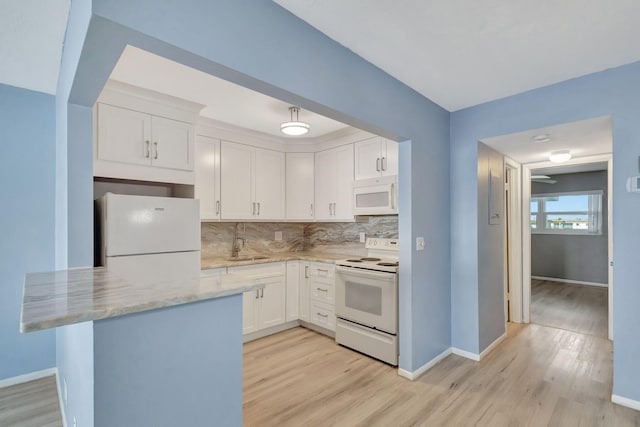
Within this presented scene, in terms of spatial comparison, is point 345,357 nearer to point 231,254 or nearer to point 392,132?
point 231,254

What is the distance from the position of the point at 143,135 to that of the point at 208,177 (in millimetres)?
868

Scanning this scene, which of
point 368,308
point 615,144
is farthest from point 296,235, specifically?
point 615,144

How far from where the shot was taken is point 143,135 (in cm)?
258

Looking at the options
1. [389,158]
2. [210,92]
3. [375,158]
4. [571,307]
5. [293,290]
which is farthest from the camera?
[571,307]

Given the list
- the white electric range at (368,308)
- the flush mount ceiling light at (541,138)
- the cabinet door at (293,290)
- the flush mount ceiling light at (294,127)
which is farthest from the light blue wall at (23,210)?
the flush mount ceiling light at (541,138)

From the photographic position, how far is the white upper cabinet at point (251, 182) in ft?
11.5

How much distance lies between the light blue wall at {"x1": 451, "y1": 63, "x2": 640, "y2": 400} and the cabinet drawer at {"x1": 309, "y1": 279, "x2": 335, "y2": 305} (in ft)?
4.49

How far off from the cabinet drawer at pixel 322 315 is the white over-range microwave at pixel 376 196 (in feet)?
3.78

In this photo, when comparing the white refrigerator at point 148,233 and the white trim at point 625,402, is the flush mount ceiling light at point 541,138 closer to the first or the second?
the white trim at point 625,402

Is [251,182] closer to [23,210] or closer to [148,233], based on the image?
[148,233]

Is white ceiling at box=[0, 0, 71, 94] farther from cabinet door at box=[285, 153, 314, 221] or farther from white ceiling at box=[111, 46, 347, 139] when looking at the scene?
cabinet door at box=[285, 153, 314, 221]

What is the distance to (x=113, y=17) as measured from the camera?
42.2 inches

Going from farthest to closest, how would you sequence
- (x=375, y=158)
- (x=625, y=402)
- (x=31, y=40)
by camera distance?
(x=375, y=158), (x=625, y=402), (x=31, y=40)

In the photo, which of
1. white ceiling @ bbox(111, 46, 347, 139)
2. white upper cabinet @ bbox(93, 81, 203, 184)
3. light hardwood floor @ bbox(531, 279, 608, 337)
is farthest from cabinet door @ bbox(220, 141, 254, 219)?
light hardwood floor @ bbox(531, 279, 608, 337)
